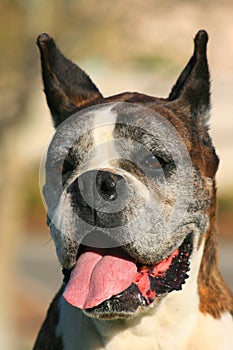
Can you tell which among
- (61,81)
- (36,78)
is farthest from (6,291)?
(61,81)

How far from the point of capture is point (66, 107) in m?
5.84

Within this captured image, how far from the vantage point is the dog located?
5.03 meters

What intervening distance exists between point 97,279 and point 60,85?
1290mm

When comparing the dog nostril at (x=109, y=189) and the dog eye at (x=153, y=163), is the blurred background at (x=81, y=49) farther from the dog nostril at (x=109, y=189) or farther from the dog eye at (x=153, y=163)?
the dog nostril at (x=109, y=189)

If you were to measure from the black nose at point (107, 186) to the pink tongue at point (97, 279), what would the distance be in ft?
1.17

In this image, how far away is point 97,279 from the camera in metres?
5.07

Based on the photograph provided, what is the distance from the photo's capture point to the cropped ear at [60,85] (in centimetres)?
587

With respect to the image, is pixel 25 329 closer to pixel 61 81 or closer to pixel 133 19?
pixel 133 19

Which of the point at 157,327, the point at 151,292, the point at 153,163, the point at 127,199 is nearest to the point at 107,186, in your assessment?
the point at 127,199

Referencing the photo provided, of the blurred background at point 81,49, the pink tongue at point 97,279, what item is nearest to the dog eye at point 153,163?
the pink tongue at point 97,279

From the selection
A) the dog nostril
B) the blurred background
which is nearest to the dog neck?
the dog nostril

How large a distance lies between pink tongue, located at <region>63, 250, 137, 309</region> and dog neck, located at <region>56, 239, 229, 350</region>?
11.6 inches

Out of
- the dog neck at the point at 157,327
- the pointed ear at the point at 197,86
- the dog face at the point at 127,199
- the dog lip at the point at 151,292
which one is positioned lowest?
the dog neck at the point at 157,327

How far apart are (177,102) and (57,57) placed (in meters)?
0.72
